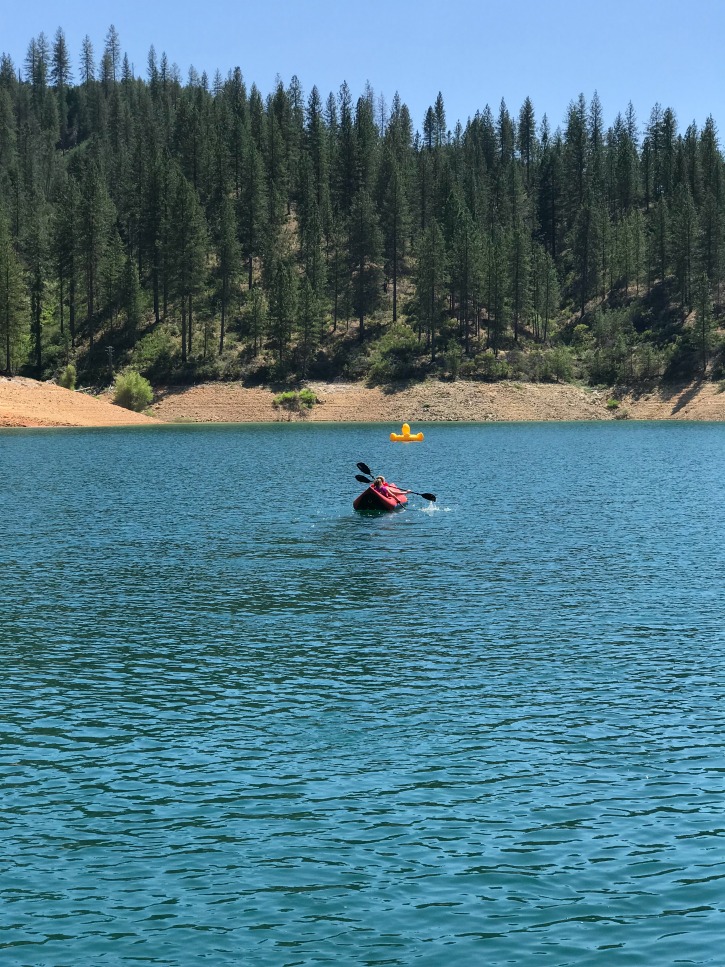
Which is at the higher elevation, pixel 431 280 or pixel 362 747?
pixel 431 280

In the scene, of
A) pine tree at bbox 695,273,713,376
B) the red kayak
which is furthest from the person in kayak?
pine tree at bbox 695,273,713,376

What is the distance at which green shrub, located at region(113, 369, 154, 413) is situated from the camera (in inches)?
5207

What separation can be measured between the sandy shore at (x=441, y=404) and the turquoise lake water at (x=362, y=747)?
8978cm

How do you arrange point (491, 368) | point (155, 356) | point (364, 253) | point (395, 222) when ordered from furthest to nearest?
1. point (395, 222)
2. point (364, 253)
3. point (155, 356)
4. point (491, 368)

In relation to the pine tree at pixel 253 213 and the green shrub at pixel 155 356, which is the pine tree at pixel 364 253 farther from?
the green shrub at pixel 155 356

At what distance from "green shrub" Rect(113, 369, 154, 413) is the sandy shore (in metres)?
2.08

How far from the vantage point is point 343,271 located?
527ft

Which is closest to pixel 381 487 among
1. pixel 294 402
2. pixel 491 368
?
pixel 294 402

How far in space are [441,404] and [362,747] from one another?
389 ft

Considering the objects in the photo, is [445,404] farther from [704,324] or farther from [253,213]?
[253,213]

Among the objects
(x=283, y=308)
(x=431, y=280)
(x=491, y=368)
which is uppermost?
(x=431, y=280)

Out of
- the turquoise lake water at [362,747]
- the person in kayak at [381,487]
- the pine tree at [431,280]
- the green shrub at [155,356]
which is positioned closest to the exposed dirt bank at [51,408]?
the green shrub at [155,356]

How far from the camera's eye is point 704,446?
91.8 m

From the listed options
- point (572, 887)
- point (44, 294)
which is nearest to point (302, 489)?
point (572, 887)
